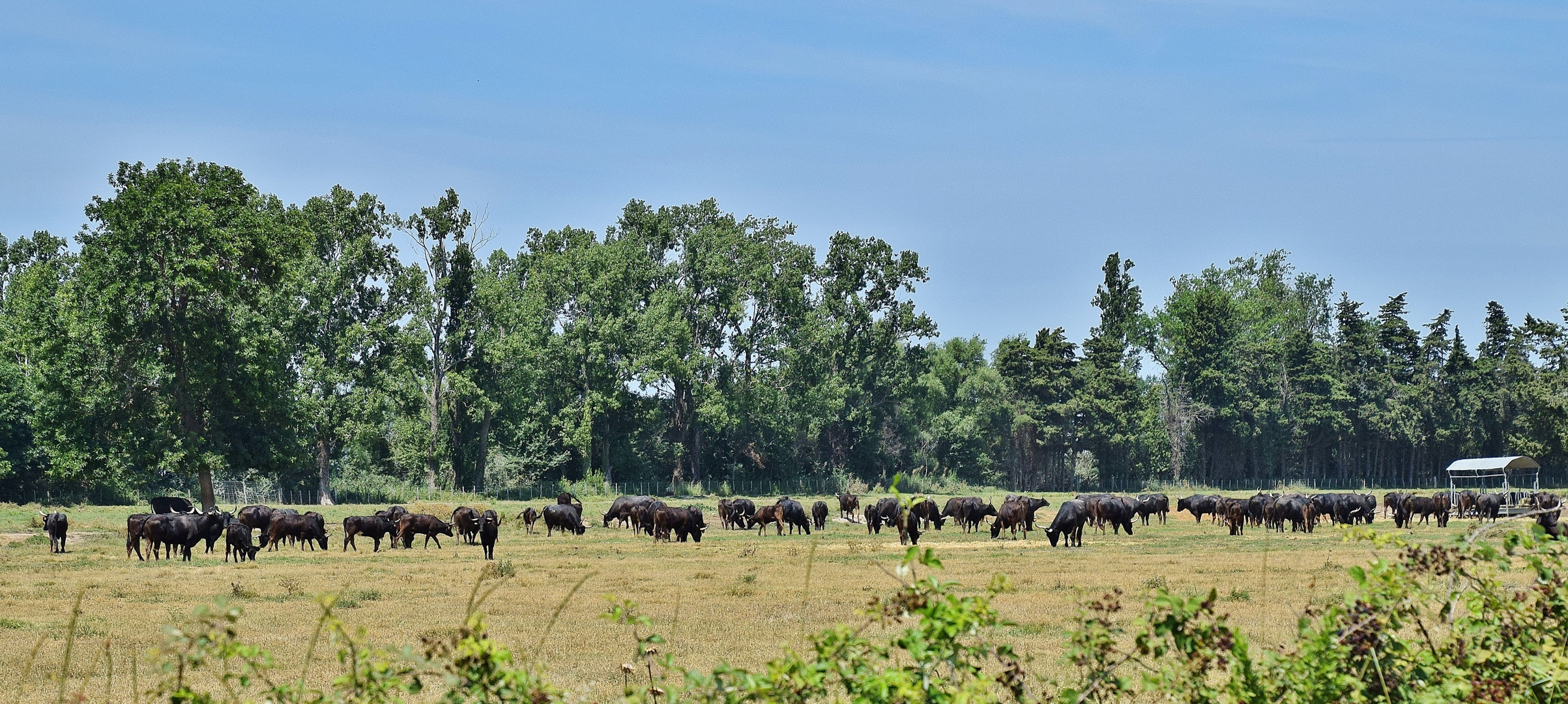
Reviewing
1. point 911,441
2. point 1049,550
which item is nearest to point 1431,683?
point 1049,550

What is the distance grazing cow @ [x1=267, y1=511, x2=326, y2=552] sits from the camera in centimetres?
3666

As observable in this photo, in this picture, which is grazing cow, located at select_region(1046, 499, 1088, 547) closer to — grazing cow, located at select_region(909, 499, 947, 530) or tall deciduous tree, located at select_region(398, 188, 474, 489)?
grazing cow, located at select_region(909, 499, 947, 530)

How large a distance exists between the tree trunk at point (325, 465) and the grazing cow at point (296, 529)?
34.8 meters

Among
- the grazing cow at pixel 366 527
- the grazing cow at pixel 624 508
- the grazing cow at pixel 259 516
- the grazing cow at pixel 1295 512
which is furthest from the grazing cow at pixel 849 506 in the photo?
the grazing cow at pixel 259 516

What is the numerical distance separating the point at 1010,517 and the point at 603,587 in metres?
20.4

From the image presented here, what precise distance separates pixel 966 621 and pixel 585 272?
77902 millimetres

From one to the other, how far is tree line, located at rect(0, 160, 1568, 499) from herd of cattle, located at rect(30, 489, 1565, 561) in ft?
23.0

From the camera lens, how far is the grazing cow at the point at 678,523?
40938mm

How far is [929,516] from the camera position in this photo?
4503 centimetres

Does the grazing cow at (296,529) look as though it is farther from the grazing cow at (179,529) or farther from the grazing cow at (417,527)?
the grazing cow at (179,529)

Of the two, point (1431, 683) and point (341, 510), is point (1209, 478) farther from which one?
point (1431, 683)

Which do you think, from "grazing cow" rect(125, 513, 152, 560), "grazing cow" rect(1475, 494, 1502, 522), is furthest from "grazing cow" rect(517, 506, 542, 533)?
"grazing cow" rect(1475, 494, 1502, 522)

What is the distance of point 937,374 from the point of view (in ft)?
336

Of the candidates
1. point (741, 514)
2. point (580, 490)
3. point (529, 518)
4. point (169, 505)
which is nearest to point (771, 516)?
point (741, 514)
